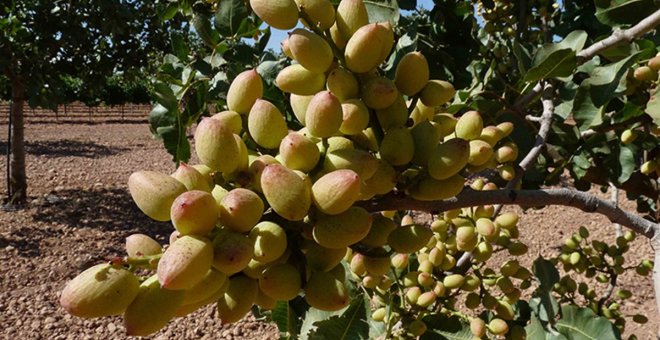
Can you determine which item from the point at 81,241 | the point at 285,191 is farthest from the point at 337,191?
the point at 81,241

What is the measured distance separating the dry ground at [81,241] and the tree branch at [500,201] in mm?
407

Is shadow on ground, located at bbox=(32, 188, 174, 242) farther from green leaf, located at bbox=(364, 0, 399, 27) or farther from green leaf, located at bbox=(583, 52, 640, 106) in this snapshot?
green leaf, located at bbox=(583, 52, 640, 106)

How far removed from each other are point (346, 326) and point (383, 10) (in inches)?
27.7

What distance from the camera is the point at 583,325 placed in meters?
1.32

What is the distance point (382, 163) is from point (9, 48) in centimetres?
713

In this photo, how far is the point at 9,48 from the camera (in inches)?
251

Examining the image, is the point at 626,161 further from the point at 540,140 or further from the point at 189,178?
the point at 189,178

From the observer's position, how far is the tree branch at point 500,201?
0.77m

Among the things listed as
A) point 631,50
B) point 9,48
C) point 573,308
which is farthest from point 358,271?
point 9,48

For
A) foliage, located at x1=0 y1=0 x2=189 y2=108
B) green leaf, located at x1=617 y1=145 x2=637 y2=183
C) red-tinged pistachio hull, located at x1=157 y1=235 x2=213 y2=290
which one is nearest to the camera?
red-tinged pistachio hull, located at x1=157 y1=235 x2=213 y2=290

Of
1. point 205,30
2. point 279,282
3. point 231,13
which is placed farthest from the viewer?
point 205,30

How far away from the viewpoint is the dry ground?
12.8 ft

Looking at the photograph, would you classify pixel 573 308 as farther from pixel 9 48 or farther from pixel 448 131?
pixel 9 48

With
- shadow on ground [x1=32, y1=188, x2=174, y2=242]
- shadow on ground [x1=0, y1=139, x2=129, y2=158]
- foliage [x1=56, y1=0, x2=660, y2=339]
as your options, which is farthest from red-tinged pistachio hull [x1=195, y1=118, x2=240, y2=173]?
shadow on ground [x1=0, y1=139, x2=129, y2=158]
